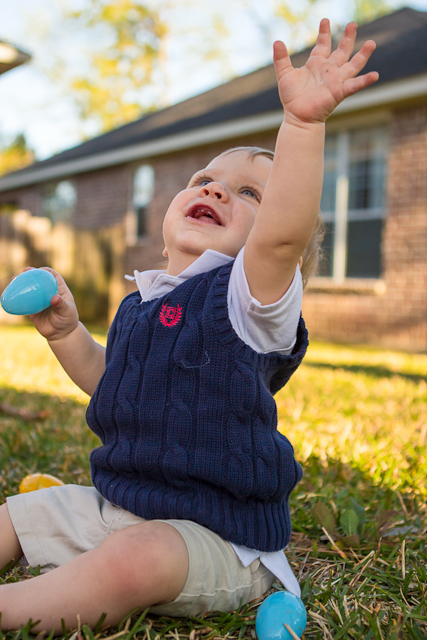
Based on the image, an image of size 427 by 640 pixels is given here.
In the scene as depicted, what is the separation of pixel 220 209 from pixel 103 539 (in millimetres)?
935

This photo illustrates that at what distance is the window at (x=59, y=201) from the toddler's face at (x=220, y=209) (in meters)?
12.9

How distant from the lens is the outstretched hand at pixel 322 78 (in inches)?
46.6

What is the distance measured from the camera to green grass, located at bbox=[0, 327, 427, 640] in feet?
4.36

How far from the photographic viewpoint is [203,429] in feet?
4.53

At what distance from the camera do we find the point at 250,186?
162 cm

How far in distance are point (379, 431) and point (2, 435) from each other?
1.87 m

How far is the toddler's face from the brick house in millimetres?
6380

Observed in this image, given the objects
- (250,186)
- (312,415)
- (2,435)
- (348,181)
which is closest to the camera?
(250,186)

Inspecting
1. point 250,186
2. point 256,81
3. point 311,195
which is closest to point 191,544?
point 311,195

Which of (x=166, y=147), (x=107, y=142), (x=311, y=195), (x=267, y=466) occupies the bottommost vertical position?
(x=267, y=466)

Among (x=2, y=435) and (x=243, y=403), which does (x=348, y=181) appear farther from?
(x=243, y=403)

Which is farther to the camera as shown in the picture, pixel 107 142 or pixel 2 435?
pixel 107 142

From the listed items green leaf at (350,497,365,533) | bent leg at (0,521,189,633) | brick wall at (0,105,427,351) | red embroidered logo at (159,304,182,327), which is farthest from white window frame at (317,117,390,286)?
bent leg at (0,521,189,633)

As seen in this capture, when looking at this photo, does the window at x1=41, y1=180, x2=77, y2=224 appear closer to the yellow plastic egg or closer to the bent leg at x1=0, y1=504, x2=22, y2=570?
→ the yellow plastic egg
